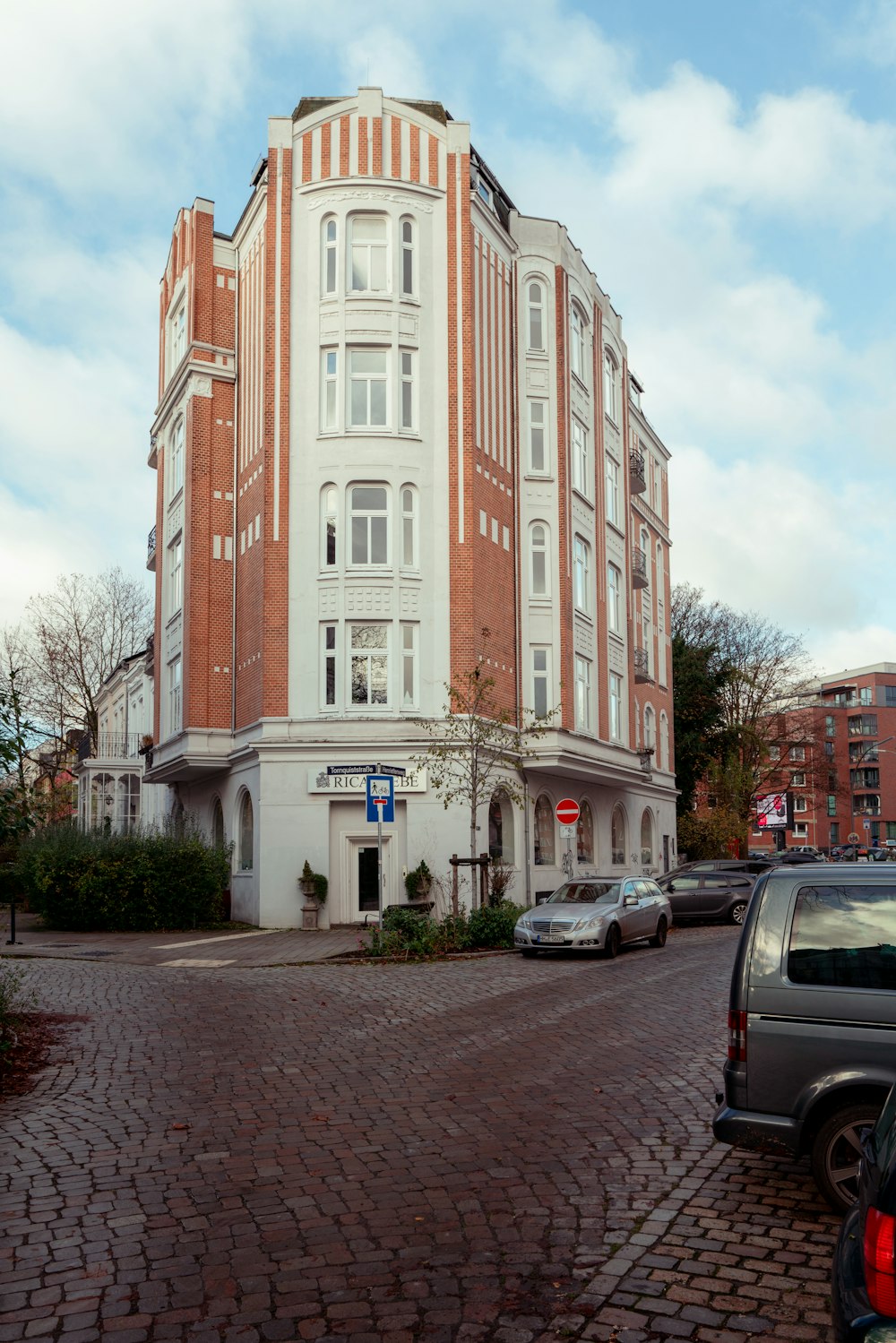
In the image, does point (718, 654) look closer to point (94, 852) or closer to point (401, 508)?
point (401, 508)

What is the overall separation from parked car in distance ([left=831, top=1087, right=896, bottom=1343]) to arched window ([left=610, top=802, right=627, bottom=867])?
40.4 metres

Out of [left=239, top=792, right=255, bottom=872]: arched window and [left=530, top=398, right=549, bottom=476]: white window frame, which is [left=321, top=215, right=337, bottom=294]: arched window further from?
[left=239, top=792, right=255, bottom=872]: arched window

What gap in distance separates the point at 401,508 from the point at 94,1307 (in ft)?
90.3

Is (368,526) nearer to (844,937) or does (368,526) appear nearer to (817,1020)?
(844,937)

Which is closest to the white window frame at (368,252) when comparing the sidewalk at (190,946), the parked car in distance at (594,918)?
the sidewalk at (190,946)

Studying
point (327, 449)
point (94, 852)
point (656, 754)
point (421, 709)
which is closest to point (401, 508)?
point (327, 449)

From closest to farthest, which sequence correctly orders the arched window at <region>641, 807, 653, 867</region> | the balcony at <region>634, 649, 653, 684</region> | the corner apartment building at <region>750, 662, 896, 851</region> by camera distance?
the arched window at <region>641, 807, 653, 867</region> < the balcony at <region>634, 649, 653, 684</region> < the corner apartment building at <region>750, 662, 896, 851</region>

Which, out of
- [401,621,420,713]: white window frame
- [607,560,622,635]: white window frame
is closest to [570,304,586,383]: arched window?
[607,560,622,635]: white window frame

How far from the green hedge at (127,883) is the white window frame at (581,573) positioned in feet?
47.1

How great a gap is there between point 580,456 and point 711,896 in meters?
15.2

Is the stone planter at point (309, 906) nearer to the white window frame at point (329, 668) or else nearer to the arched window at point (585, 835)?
the white window frame at point (329, 668)

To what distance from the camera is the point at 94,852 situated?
29.3 metres

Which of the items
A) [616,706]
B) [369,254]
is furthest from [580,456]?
[369,254]

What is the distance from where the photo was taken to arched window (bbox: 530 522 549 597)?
36719 millimetres
